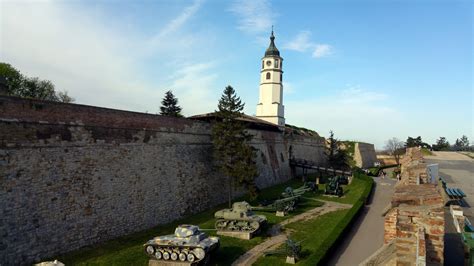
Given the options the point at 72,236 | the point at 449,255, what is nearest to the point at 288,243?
the point at 449,255

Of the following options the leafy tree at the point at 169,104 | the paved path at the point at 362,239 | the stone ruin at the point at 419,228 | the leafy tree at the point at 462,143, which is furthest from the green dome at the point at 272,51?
the leafy tree at the point at 462,143

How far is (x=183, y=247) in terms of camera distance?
10.9m

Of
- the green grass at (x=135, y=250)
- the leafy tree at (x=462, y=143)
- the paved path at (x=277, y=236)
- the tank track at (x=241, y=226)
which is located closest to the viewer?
the green grass at (x=135, y=250)

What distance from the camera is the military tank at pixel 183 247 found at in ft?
35.7

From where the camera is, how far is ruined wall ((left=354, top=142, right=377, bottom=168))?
50188 mm

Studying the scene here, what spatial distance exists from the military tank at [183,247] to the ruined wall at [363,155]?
42583mm

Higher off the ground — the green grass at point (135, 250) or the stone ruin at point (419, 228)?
the stone ruin at point (419, 228)

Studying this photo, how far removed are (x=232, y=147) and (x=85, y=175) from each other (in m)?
9.23

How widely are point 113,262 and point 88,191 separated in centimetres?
312

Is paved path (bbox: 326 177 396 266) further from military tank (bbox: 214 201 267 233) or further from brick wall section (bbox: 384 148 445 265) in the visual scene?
brick wall section (bbox: 384 148 445 265)

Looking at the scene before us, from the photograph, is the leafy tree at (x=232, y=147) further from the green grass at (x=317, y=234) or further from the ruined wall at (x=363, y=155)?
the ruined wall at (x=363, y=155)

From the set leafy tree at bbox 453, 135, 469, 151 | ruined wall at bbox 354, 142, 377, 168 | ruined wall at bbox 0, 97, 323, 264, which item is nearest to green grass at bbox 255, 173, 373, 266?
ruined wall at bbox 0, 97, 323, 264

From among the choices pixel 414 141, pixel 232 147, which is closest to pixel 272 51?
pixel 232 147

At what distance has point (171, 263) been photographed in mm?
11000
